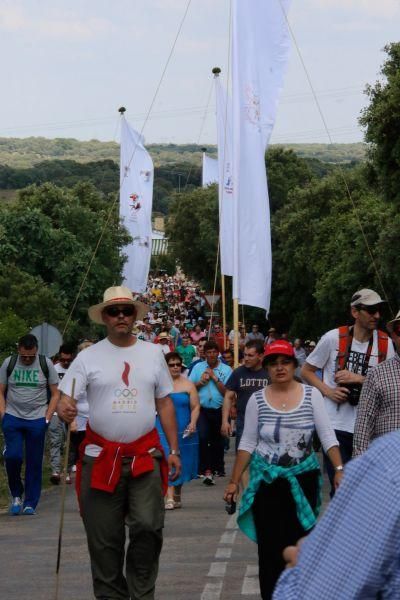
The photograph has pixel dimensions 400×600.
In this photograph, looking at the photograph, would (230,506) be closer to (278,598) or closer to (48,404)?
(278,598)

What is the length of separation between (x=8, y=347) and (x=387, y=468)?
21043 millimetres

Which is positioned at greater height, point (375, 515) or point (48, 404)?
point (48, 404)

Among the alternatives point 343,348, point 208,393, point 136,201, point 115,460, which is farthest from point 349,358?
point 136,201

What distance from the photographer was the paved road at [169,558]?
31.9ft

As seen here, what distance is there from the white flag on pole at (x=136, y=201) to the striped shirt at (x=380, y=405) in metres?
37.1

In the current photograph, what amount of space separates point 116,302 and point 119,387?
0.52 metres

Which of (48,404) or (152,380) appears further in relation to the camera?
(48,404)

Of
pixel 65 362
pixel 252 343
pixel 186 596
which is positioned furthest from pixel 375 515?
pixel 65 362

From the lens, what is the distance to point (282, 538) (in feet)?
26.3

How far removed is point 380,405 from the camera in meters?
8.10

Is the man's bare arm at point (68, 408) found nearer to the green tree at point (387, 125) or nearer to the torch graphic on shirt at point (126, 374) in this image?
the torch graphic on shirt at point (126, 374)

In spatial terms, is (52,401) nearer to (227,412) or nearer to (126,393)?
(227,412)

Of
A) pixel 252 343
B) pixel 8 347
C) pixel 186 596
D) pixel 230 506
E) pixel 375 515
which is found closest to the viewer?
pixel 375 515

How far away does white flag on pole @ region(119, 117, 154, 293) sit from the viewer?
4631 cm
